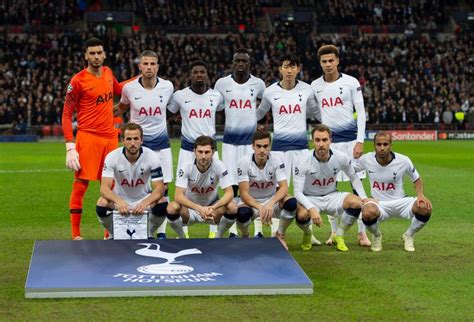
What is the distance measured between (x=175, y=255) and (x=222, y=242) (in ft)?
2.03

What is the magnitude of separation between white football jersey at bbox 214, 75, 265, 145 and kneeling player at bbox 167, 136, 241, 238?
4.17 ft

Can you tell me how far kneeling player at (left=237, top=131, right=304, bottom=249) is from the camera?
8.92 metres

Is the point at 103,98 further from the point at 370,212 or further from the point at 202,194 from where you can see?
the point at 370,212

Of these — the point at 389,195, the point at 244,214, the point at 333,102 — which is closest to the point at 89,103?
the point at 244,214

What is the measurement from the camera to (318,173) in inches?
365

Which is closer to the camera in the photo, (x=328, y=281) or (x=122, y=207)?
(x=328, y=281)

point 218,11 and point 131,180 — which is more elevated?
point 218,11

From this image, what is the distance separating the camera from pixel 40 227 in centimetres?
1091

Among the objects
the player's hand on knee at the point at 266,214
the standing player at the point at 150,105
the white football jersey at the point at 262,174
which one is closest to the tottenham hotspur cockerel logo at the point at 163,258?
the player's hand on knee at the point at 266,214

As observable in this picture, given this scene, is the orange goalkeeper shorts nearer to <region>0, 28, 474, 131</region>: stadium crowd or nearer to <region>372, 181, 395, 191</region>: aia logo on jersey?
<region>372, 181, 395, 191</region>: aia logo on jersey

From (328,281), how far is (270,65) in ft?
109

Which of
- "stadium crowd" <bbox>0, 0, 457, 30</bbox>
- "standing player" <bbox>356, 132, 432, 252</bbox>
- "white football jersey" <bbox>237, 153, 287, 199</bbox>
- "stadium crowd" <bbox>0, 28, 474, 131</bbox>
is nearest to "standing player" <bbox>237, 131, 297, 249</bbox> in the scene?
"white football jersey" <bbox>237, 153, 287, 199</bbox>

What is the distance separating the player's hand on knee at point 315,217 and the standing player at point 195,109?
181cm

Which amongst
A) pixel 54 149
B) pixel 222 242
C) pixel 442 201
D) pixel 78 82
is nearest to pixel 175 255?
pixel 222 242
